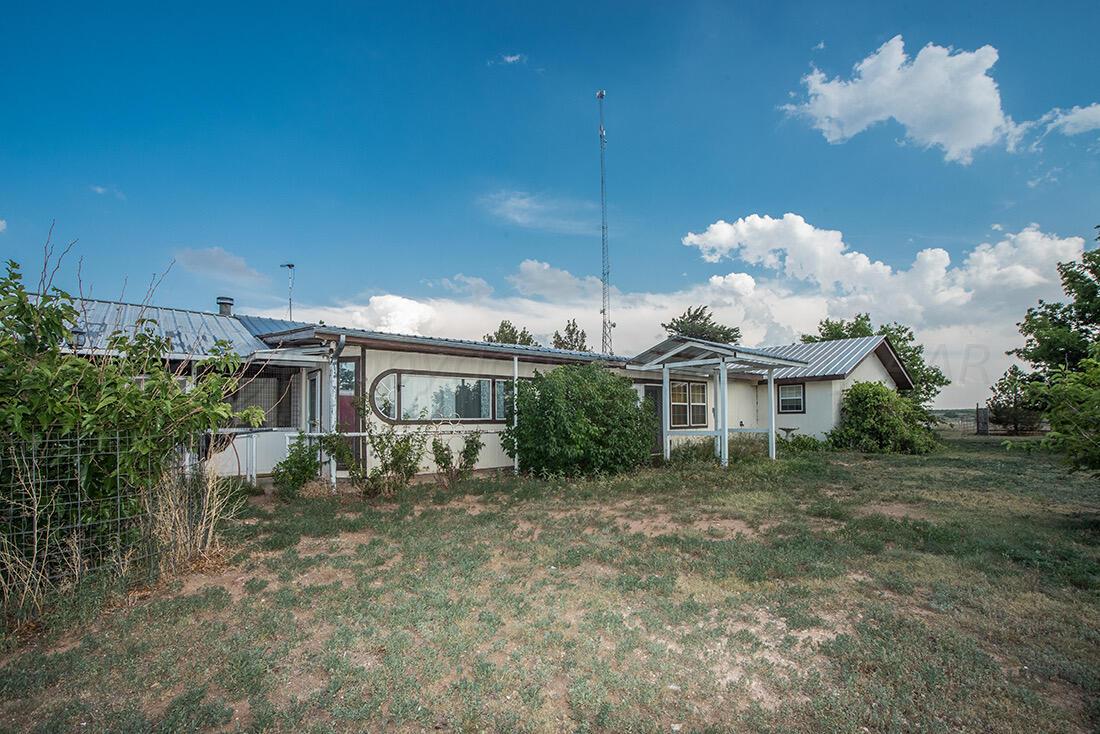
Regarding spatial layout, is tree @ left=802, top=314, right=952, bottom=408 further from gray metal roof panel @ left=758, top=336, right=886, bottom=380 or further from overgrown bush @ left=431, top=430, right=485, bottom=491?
overgrown bush @ left=431, top=430, right=485, bottom=491

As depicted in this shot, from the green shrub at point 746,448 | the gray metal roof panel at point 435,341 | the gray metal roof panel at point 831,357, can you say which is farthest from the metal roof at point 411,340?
the gray metal roof panel at point 831,357

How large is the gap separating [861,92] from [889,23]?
1.17 meters

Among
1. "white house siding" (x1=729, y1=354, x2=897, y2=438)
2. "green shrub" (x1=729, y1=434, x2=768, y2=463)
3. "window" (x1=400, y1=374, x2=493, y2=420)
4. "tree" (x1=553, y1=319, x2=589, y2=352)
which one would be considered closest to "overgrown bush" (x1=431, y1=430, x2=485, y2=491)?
"window" (x1=400, y1=374, x2=493, y2=420)

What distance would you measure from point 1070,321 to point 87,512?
82.7ft

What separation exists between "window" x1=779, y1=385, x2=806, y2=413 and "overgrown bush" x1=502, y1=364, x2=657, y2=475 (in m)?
9.91

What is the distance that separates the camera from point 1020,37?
855 centimetres

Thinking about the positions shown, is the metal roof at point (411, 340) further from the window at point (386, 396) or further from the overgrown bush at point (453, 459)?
the overgrown bush at point (453, 459)

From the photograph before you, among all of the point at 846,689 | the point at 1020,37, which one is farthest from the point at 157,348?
the point at 1020,37

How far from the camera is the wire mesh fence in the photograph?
382 cm

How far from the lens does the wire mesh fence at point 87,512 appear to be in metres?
3.82

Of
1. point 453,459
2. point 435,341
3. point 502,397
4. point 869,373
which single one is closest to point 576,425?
point 502,397

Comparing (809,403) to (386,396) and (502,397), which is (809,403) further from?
(386,396)

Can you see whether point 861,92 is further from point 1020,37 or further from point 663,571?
point 663,571

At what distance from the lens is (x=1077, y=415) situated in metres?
5.98
